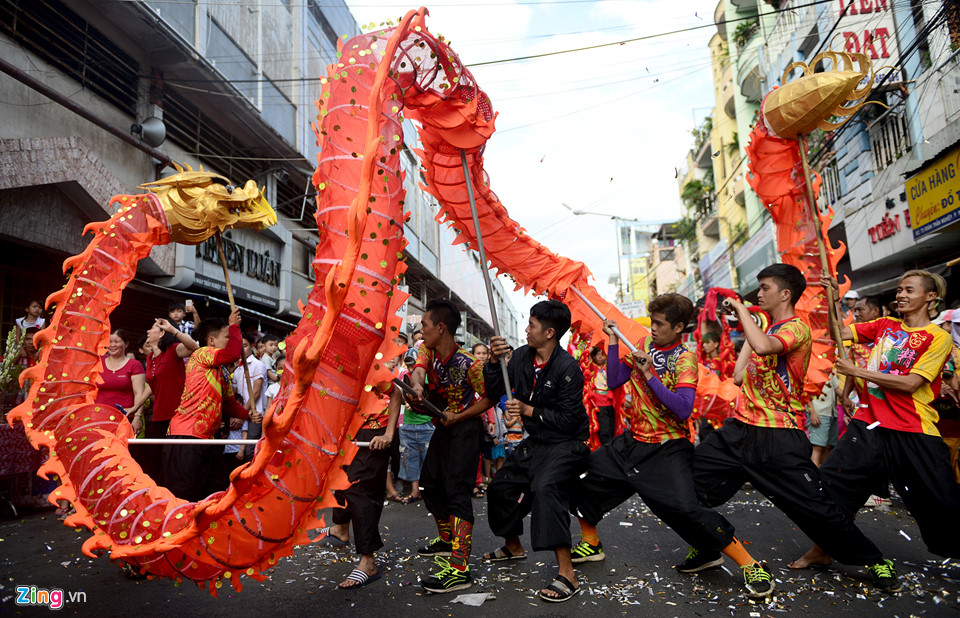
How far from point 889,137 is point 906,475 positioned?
11.5 m

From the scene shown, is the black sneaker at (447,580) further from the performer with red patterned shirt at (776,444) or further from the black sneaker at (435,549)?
the performer with red patterned shirt at (776,444)

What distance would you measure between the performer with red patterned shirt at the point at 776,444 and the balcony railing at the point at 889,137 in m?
10.4

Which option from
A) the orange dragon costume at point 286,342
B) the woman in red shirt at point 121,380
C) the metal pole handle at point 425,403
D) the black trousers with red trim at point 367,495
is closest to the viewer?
the orange dragon costume at point 286,342

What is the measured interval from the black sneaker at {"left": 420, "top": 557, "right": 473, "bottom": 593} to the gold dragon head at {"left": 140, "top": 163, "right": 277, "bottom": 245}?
7.82ft

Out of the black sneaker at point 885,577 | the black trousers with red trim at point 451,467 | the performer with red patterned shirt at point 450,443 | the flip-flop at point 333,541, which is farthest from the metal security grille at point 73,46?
the black sneaker at point 885,577

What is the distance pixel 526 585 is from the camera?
12.5ft

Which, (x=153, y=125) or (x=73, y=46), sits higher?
(x=73, y=46)

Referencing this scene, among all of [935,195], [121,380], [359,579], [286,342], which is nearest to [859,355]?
[359,579]

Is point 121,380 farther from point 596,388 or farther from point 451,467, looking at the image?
point 596,388

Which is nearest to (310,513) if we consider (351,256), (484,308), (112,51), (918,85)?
(351,256)

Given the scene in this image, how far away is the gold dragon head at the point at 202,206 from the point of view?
3.54m

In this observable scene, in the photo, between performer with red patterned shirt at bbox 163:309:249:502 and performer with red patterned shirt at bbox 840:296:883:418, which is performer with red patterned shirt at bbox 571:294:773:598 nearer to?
performer with red patterned shirt at bbox 840:296:883:418

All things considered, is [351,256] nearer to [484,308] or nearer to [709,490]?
[709,490]

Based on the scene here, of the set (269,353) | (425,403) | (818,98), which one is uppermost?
(818,98)
